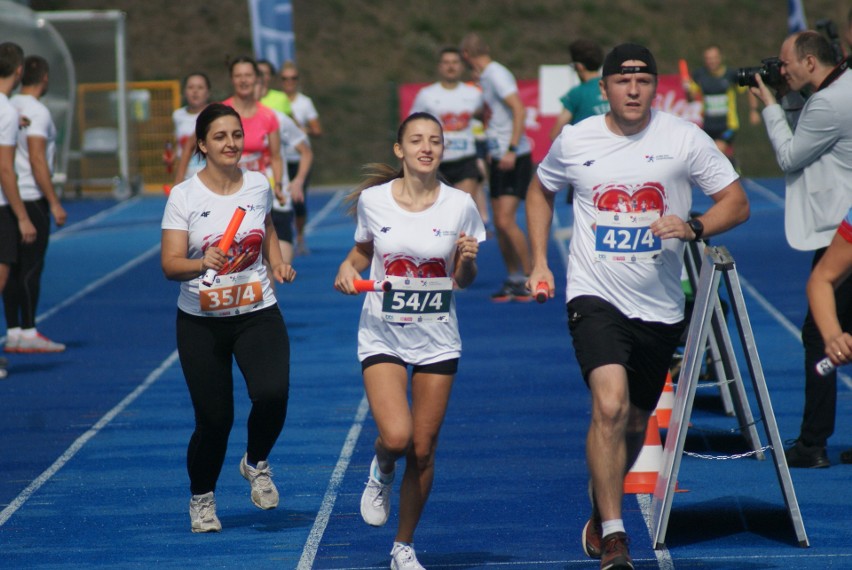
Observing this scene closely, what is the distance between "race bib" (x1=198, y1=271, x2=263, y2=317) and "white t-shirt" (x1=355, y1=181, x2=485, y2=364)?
81 cm

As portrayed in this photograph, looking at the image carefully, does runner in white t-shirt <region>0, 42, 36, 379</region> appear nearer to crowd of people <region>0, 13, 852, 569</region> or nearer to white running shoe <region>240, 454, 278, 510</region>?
crowd of people <region>0, 13, 852, 569</region>

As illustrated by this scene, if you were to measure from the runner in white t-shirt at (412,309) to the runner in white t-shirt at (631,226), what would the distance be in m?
0.38

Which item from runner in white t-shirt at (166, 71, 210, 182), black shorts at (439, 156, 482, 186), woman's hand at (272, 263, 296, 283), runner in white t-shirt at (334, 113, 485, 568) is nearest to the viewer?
runner in white t-shirt at (334, 113, 485, 568)

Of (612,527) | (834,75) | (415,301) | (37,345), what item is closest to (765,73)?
(834,75)

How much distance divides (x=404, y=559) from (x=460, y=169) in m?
9.65

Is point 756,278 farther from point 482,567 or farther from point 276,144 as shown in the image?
point 482,567

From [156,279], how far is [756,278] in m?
6.59

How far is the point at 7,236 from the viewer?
34.6 ft

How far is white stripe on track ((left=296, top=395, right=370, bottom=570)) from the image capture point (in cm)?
606

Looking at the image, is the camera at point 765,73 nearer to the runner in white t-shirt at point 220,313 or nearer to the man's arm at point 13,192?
the runner in white t-shirt at point 220,313

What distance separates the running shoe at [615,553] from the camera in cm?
531

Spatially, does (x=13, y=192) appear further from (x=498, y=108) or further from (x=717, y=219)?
(x=717, y=219)

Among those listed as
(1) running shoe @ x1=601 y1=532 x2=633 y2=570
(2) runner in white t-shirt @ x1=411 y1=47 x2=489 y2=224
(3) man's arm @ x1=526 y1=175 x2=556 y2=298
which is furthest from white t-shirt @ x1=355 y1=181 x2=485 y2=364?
(2) runner in white t-shirt @ x1=411 y1=47 x2=489 y2=224

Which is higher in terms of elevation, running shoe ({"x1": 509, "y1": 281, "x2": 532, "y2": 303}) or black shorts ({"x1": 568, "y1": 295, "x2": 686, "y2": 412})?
black shorts ({"x1": 568, "y1": 295, "x2": 686, "y2": 412})
